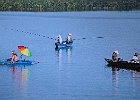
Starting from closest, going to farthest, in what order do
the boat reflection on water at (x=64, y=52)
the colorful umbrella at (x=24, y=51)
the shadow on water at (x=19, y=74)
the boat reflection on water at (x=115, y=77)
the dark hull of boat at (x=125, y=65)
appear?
1. the shadow on water at (x=19, y=74)
2. the boat reflection on water at (x=115, y=77)
3. the dark hull of boat at (x=125, y=65)
4. the colorful umbrella at (x=24, y=51)
5. the boat reflection on water at (x=64, y=52)

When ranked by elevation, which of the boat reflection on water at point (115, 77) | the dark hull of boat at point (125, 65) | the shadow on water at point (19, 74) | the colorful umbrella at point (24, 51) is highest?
the colorful umbrella at point (24, 51)

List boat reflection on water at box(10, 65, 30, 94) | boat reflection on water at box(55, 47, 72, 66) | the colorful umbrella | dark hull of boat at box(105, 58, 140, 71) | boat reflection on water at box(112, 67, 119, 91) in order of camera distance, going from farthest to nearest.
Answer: boat reflection on water at box(55, 47, 72, 66)
the colorful umbrella
dark hull of boat at box(105, 58, 140, 71)
boat reflection on water at box(112, 67, 119, 91)
boat reflection on water at box(10, 65, 30, 94)

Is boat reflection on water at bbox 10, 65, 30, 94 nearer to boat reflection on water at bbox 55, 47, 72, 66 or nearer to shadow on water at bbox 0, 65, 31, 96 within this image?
shadow on water at bbox 0, 65, 31, 96

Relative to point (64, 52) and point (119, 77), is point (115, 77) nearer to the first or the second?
point (119, 77)

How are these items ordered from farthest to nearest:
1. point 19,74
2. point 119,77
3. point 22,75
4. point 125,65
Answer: point 125,65, point 19,74, point 22,75, point 119,77

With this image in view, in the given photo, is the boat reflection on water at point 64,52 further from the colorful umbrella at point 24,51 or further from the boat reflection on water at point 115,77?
the boat reflection on water at point 115,77

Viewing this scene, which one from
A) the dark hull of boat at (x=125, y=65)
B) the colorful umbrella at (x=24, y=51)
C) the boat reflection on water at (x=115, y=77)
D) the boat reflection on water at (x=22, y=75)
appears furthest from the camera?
the colorful umbrella at (x=24, y=51)

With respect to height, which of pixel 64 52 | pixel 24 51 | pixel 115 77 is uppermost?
pixel 24 51

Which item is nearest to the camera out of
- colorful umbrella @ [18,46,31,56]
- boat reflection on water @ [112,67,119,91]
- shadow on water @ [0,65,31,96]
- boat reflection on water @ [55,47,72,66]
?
shadow on water @ [0,65,31,96]

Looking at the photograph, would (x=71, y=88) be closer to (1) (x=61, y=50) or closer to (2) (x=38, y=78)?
(2) (x=38, y=78)

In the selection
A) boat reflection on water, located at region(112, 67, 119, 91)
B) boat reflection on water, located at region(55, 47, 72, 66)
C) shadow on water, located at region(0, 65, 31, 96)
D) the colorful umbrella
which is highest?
the colorful umbrella

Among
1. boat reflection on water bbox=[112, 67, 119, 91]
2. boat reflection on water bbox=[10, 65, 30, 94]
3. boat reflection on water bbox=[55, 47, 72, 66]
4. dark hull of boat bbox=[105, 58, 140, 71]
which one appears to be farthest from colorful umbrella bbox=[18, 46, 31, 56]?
boat reflection on water bbox=[112, 67, 119, 91]

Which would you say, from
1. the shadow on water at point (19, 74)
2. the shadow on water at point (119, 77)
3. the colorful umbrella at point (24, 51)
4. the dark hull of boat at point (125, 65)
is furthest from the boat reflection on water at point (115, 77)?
the colorful umbrella at point (24, 51)

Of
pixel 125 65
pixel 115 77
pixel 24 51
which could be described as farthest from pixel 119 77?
pixel 24 51
